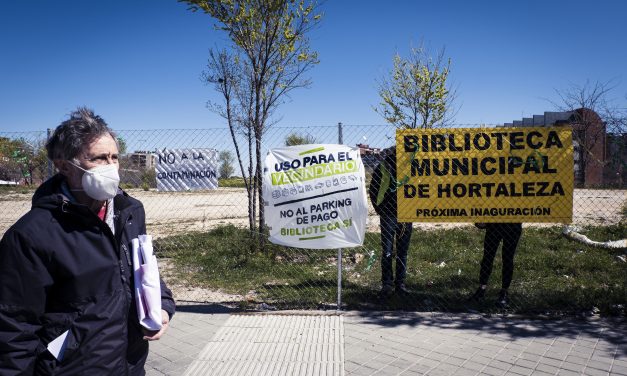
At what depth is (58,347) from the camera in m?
1.65

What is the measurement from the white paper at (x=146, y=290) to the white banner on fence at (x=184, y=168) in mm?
5327

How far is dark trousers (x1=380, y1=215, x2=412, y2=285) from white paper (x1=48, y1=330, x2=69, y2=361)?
13.8ft

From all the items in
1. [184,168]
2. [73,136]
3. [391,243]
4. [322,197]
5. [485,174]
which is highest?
[73,136]

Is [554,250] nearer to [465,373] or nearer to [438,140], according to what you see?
[438,140]

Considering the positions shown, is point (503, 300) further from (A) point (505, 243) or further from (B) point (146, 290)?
(B) point (146, 290)

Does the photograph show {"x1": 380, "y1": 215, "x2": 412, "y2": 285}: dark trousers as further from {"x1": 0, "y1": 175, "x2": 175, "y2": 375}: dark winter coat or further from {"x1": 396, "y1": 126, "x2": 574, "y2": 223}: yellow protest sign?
{"x1": 0, "y1": 175, "x2": 175, "y2": 375}: dark winter coat

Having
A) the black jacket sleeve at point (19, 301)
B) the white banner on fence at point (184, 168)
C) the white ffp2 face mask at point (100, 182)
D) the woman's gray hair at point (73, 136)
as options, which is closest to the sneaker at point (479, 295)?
the white banner on fence at point (184, 168)

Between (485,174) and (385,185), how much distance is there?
3.92 feet

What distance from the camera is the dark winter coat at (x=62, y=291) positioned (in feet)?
5.16

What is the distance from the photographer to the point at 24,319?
1.60 m

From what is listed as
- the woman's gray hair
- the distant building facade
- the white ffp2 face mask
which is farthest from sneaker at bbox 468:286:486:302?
the woman's gray hair

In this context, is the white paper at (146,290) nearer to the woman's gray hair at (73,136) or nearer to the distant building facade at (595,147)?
the woman's gray hair at (73,136)

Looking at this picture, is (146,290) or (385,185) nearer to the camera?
(146,290)

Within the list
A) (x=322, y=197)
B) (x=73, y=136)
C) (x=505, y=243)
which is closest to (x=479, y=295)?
(x=505, y=243)
